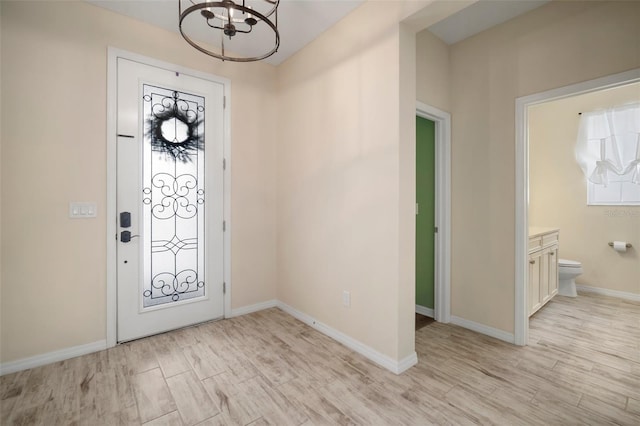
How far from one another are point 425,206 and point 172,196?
2757 mm

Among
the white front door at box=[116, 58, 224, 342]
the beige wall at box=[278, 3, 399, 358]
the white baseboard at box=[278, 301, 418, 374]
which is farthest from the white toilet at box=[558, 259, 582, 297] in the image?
the white front door at box=[116, 58, 224, 342]

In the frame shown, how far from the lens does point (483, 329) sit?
2855mm

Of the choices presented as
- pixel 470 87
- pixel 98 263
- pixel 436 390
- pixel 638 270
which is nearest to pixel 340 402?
pixel 436 390

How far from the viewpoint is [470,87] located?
2.96 meters

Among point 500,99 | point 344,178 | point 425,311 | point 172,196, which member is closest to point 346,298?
point 344,178

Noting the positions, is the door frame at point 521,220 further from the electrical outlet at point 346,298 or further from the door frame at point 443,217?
the electrical outlet at point 346,298

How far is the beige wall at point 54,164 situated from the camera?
7.08 ft

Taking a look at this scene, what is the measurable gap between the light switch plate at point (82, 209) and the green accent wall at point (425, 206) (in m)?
3.27

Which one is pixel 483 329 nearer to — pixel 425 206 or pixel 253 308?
pixel 425 206

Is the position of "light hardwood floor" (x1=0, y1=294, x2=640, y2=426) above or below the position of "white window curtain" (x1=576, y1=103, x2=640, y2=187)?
below

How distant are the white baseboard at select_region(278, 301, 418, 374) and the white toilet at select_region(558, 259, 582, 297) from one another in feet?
9.67

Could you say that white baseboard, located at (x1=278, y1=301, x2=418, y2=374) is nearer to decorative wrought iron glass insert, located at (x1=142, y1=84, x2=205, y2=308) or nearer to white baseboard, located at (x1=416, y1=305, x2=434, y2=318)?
white baseboard, located at (x1=416, y1=305, x2=434, y2=318)

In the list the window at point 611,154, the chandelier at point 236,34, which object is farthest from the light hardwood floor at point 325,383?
the chandelier at point 236,34

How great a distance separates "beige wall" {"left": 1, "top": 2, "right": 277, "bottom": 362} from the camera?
216cm
